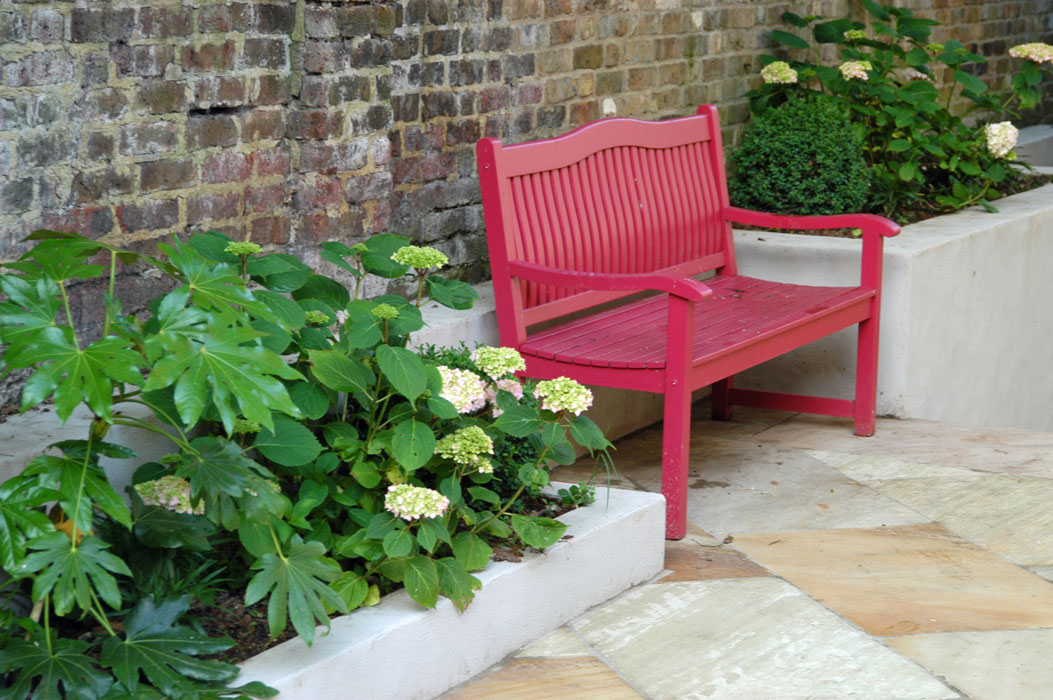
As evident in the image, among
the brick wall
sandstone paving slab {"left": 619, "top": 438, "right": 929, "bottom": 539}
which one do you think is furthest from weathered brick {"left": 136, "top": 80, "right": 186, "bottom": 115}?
sandstone paving slab {"left": 619, "top": 438, "right": 929, "bottom": 539}

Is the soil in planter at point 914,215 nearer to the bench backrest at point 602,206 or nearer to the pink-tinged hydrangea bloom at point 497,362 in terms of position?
the bench backrest at point 602,206

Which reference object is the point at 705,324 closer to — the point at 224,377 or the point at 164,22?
the point at 164,22

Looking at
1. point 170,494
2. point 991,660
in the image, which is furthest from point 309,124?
point 991,660

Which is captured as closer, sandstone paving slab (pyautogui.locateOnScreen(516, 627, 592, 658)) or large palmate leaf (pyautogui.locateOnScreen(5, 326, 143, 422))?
large palmate leaf (pyautogui.locateOnScreen(5, 326, 143, 422))

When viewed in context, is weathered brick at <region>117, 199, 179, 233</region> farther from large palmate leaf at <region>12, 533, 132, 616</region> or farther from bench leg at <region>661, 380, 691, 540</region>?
bench leg at <region>661, 380, 691, 540</region>

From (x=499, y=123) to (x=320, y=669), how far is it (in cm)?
267

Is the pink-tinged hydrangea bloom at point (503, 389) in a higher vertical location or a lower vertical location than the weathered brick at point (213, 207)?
lower

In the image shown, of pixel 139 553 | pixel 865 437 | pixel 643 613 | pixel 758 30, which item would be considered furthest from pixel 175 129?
pixel 758 30

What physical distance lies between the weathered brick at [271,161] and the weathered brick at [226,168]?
0.03 m

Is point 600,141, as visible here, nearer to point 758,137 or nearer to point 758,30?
point 758,137

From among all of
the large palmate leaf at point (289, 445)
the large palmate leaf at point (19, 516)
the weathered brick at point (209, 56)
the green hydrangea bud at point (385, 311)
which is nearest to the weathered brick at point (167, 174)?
the weathered brick at point (209, 56)

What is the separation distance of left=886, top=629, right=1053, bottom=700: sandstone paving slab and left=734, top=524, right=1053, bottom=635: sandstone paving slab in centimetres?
5

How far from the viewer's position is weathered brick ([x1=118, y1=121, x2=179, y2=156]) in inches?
129

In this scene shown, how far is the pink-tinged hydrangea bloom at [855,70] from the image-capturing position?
19.0 ft
